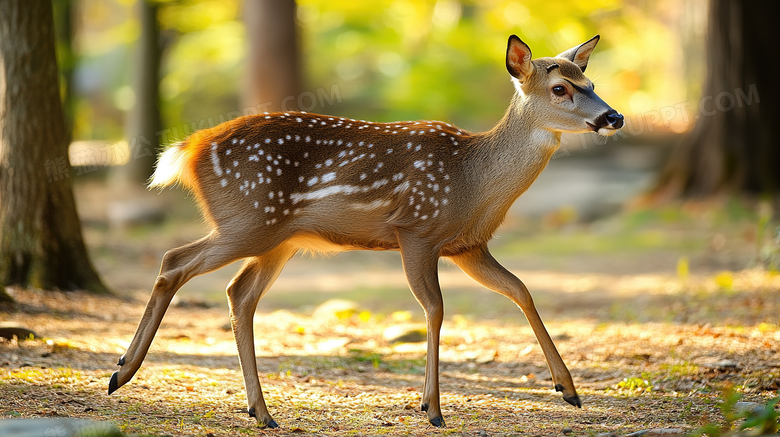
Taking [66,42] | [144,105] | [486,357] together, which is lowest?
[486,357]

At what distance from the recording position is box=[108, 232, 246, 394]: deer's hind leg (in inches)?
171

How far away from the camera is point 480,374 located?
5.58 meters

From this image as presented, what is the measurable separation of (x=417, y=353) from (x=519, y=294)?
166cm

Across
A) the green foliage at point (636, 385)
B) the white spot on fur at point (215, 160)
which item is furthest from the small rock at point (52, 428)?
the green foliage at point (636, 385)

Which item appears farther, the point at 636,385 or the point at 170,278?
the point at 636,385

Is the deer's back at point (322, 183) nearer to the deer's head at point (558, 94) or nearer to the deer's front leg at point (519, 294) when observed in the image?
the deer's front leg at point (519, 294)

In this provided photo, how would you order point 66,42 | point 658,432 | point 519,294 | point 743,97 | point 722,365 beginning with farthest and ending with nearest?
point 66,42
point 743,97
point 722,365
point 519,294
point 658,432

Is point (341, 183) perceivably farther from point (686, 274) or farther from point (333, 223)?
point (686, 274)

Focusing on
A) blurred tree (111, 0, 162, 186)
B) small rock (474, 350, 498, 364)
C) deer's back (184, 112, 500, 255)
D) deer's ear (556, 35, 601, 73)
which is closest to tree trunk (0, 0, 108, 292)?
deer's back (184, 112, 500, 255)

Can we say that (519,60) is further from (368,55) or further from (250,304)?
(368,55)

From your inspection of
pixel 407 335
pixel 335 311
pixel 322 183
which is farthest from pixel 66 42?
pixel 322 183

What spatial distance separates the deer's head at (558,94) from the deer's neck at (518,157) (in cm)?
5

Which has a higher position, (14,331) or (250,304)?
(250,304)

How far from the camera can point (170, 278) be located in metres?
4.39
